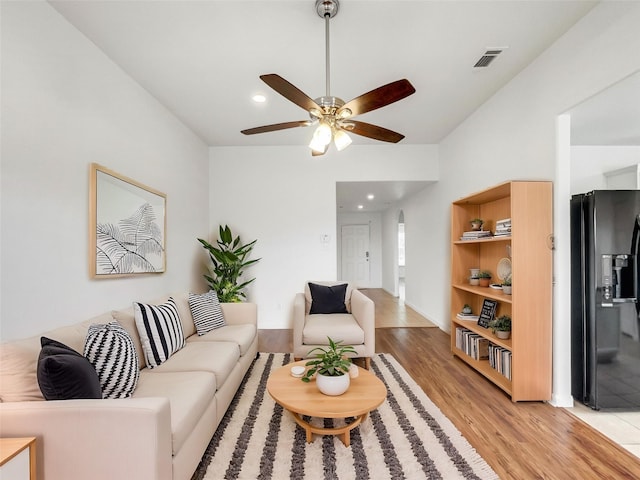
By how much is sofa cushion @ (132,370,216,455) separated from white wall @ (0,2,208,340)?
2.25ft

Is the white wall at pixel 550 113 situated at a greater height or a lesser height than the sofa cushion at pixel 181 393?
greater

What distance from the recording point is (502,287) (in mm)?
2787

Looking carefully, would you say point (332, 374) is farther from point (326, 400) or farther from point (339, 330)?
point (339, 330)

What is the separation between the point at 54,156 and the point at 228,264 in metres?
2.40

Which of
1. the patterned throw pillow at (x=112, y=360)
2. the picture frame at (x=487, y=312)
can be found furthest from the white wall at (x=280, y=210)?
the patterned throw pillow at (x=112, y=360)

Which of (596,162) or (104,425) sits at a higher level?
(596,162)

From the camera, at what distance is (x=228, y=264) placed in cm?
404

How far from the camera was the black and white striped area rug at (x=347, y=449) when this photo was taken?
1.60 meters

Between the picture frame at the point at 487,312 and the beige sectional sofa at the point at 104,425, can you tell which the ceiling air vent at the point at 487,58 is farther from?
the beige sectional sofa at the point at 104,425

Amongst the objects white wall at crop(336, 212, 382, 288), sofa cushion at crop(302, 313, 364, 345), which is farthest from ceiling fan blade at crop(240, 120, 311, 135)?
white wall at crop(336, 212, 382, 288)

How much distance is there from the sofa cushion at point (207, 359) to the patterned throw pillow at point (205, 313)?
0.98 ft

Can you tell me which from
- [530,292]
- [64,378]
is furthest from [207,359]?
[530,292]

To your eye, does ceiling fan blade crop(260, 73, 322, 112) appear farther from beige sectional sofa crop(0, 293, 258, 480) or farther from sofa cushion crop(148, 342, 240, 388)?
sofa cushion crop(148, 342, 240, 388)

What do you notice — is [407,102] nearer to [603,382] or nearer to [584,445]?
[603,382]
